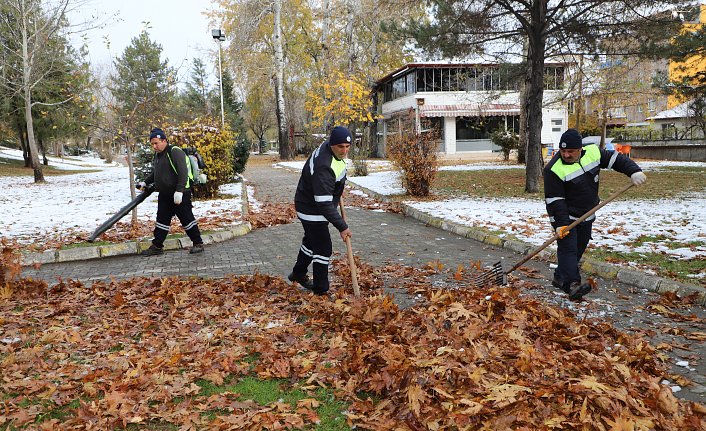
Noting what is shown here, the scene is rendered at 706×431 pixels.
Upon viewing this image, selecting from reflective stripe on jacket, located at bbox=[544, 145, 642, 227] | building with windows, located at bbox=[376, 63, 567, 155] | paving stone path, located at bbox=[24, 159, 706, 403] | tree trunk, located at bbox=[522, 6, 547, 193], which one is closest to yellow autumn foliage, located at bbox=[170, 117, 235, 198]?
paving stone path, located at bbox=[24, 159, 706, 403]

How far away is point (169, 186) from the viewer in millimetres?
8180

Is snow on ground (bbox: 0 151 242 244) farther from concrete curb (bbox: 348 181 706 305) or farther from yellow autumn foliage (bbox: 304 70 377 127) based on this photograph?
concrete curb (bbox: 348 181 706 305)

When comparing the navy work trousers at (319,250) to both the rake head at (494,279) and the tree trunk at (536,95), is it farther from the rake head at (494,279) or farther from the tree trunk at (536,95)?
the tree trunk at (536,95)

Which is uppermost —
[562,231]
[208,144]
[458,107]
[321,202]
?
[458,107]

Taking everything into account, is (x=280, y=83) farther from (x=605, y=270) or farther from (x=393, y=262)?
(x=605, y=270)

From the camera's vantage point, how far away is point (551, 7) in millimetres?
14109

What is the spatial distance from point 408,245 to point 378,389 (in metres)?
5.24

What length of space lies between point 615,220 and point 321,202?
6723mm

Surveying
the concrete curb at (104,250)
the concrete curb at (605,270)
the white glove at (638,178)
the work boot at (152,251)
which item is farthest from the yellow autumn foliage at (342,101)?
the white glove at (638,178)

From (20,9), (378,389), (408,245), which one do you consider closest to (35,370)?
(378,389)

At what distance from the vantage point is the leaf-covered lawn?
316 centimetres

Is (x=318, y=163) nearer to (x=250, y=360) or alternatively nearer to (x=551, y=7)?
(x=250, y=360)

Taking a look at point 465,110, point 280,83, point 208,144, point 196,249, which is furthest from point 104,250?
point 465,110

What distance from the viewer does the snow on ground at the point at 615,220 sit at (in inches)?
302
